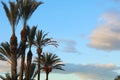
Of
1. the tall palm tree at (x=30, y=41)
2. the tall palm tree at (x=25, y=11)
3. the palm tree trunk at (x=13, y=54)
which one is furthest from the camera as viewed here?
the tall palm tree at (x=30, y=41)

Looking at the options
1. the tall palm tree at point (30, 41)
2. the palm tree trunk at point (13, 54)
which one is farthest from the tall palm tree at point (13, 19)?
the tall palm tree at point (30, 41)

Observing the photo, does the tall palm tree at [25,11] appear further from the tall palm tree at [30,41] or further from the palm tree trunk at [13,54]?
the tall palm tree at [30,41]

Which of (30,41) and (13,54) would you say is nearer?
(13,54)

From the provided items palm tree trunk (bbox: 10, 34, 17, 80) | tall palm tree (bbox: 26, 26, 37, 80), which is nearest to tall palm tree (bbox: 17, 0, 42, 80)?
palm tree trunk (bbox: 10, 34, 17, 80)

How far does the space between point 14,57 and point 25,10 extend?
19.9ft

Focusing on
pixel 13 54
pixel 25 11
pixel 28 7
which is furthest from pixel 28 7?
pixel 13 54

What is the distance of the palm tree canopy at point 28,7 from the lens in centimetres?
5003

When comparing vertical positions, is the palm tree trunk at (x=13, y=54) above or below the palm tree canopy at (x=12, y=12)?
below

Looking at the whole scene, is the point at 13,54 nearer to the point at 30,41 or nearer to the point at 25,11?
the point at 25,11

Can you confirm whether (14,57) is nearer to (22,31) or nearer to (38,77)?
(22,31)

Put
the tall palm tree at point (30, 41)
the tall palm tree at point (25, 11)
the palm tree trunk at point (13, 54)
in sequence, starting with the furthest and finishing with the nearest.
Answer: the tall palm tree at point (30, 41)
the tall palm tree at point (25, 11)
the palm tree trunk at point (13, 54)

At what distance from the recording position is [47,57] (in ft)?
232

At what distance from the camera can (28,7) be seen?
50.5 m

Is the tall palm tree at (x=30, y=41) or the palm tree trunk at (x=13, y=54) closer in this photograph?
the palm tree trunk at (x=13, y=54)
